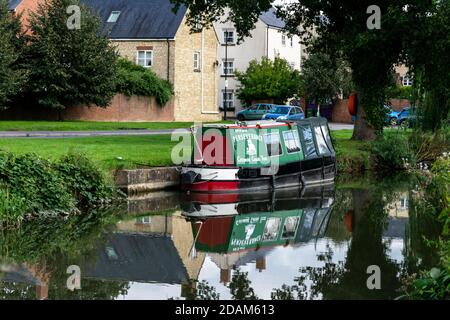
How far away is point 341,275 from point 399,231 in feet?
17.5

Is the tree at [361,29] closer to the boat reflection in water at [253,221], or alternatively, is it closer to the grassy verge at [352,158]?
the grassy verge at [352,158]

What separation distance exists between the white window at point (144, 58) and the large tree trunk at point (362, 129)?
2602 centimetres

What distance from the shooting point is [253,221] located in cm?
2047

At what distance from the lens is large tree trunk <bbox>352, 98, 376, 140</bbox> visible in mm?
36438

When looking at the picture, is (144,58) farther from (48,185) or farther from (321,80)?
(48,185)

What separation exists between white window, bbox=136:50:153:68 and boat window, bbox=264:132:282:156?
3405 centimetres

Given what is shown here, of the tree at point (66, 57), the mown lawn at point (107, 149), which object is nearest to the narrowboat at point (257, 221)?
the mown lawn at point (107, 149)

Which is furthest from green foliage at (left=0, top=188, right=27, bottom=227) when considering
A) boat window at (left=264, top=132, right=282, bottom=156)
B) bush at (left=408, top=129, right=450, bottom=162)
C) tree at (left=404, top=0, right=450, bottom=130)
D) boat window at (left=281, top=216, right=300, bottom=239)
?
bush at (left=408, top=129, right=450, bottom=162)

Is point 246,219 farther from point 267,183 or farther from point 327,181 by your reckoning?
point 327,181

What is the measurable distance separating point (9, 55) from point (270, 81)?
27883 millimetres

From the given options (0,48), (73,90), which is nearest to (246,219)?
(0,48)

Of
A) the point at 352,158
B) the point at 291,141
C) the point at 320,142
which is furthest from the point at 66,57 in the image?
the point at 291,141

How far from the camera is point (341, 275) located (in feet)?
46.6

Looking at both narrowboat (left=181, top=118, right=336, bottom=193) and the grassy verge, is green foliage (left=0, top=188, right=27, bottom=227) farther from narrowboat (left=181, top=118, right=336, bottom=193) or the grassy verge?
the grassy verge
